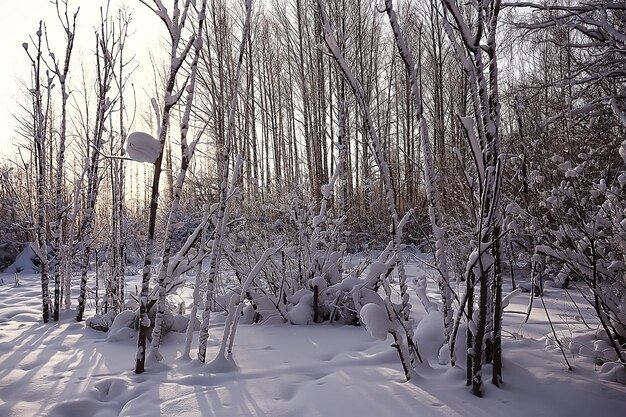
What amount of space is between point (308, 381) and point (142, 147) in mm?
1234

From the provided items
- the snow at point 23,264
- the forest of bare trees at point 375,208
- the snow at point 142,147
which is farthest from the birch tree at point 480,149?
the snow at point 23,264

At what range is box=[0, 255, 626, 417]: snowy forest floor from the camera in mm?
1545

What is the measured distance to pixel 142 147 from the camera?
6.13 ft

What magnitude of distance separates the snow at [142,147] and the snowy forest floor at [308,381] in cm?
99

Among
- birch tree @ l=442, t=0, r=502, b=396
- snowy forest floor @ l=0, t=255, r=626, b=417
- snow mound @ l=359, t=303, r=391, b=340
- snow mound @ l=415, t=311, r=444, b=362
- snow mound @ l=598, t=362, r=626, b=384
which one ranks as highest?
birch tree @ l=442, t=0, r=502, b=396

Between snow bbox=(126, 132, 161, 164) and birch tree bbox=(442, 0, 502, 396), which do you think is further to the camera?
snow bbox=(126, 132, 161, 164)

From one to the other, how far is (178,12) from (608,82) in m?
6.51

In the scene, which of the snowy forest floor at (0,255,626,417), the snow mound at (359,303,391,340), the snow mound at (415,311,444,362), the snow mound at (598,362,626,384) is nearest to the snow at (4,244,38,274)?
the snowy forest floor at (0,255,626,417)

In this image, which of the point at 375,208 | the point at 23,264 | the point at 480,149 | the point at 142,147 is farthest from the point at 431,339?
the point at 23,264

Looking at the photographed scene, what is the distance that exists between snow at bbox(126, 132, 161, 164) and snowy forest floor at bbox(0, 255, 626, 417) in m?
0.99

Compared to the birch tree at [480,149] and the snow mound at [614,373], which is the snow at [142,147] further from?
the snow mound at [614,373]

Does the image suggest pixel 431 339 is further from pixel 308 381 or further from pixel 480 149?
pixel 480 149

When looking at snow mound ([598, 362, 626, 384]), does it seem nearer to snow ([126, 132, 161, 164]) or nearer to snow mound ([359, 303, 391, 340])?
snow mound ([359, 303, 391, 340])

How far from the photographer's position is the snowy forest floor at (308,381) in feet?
5.07
